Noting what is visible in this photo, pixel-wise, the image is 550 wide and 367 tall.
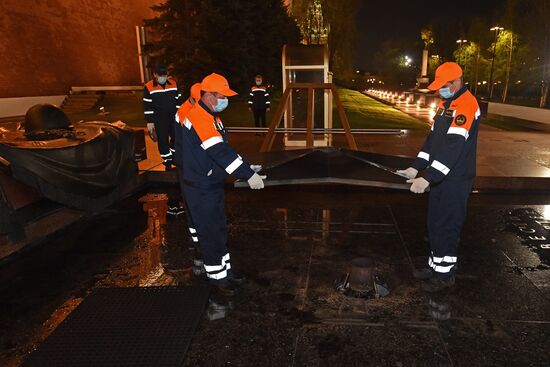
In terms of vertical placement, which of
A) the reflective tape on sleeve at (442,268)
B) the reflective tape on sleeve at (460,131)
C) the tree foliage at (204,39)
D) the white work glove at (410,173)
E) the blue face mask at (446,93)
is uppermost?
the tree foliage at (204,39)

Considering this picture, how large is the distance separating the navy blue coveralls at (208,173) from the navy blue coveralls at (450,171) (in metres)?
1.65

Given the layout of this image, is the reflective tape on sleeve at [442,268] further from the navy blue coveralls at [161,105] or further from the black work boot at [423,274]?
the navy blue coveralls at [161,105]

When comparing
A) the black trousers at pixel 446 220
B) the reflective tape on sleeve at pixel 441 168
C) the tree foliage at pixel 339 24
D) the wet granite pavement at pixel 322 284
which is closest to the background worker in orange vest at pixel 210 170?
the wet granite pavement at pixel 322 284

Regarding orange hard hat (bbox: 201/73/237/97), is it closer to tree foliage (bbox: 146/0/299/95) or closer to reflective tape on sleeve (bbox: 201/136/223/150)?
reflective tape on sleeve (bbox: 201/136/223/150)

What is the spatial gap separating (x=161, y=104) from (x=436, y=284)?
5.04 metres

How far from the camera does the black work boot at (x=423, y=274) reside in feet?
12.8

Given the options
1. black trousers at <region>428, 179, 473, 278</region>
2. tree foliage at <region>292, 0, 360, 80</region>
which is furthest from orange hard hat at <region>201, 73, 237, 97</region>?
tree foliage at <region>292, 0, 360, 80</region>

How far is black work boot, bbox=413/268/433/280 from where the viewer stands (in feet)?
12.8

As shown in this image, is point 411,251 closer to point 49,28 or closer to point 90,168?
point 90,168

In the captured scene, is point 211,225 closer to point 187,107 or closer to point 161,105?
point 187,107

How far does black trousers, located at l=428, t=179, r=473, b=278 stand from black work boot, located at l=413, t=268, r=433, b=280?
0.49 feet

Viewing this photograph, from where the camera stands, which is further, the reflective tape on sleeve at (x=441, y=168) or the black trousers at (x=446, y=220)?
the black trousers at (x=446, y=220)

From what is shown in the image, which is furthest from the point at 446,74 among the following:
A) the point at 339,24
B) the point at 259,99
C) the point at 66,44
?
the point at 339,24

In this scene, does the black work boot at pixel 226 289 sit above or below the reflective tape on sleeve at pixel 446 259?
below
